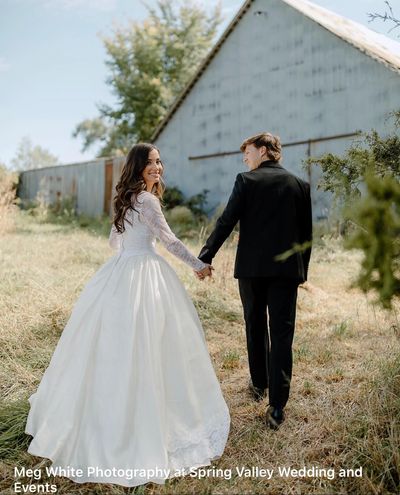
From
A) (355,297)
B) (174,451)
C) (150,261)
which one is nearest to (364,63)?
(355,297)

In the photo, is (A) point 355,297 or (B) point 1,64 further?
(B) point 1,64

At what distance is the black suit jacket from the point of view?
3625 mm

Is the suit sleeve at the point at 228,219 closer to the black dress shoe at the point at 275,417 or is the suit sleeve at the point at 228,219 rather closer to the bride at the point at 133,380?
the bride at the point at 133,380

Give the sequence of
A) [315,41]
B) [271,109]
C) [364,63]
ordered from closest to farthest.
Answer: [364,63] < [315,41] < [271,109]

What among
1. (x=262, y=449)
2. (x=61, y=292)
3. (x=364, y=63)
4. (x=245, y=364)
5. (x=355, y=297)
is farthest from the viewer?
(x=364, y=63)

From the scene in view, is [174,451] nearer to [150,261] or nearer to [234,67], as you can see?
[150,261]

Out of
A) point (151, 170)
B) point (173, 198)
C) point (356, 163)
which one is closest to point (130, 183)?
point (151, 170)

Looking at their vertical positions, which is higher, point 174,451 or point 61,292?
point 61,292

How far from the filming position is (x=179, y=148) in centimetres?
1591

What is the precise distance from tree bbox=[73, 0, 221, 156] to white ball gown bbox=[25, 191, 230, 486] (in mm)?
22688

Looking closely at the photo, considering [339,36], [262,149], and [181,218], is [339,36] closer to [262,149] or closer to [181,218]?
[181,218]

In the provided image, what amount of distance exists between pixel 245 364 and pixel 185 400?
1.80m

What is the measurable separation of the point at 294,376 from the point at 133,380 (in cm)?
200

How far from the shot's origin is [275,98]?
1321cm
